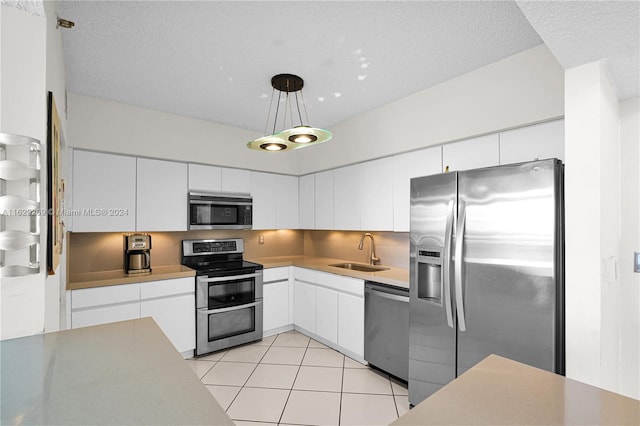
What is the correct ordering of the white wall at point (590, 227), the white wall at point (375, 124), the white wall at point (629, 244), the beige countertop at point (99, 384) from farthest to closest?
the white wall at point (375, 124) → the white wall at point (629, 244) → the white wall at point (590, 227) → the beige countertop at point (99, 384)

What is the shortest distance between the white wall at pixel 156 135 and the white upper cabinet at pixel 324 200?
61 cm

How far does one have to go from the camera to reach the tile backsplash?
3.18 metres

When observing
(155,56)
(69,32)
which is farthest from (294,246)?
(69,32)

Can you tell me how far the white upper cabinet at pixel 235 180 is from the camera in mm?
3770

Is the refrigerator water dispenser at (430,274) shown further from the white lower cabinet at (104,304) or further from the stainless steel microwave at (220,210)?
the white lower cabinet at (104,304)

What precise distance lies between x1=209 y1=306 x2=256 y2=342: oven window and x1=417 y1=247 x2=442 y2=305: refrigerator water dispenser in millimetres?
2043

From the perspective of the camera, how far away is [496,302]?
6.18 feet

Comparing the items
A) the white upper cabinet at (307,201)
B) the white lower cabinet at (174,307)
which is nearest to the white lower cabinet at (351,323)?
the white upper cabinet at (307,201)

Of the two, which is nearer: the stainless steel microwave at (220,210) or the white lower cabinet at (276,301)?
the stainless steel microwave at (220,210)

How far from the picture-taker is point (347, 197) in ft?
12.0

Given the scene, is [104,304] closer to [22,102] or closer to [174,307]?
[174,307]

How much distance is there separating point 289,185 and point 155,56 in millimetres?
2359

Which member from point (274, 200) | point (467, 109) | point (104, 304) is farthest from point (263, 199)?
point (467, 109)

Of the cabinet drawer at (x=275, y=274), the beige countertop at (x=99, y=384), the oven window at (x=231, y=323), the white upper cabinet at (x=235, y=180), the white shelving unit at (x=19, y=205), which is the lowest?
the oven window at (x=231, y=323)
